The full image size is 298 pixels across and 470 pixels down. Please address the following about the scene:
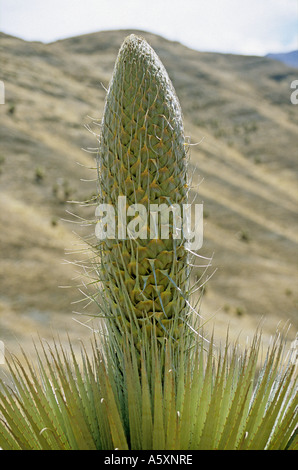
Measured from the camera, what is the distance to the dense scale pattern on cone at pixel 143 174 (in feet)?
6.97

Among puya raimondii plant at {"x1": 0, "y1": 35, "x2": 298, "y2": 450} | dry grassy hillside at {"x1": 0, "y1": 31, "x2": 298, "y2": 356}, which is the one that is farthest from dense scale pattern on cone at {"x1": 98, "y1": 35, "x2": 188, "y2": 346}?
dry grassy hillside at {"x1": 0, "y1": 31, "x2": 298, "y2": 356}

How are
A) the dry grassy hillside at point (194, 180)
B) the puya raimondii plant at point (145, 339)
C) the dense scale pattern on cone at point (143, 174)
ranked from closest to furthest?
the puya raimondii plant at point (145, 339), the dense scale pattern on cone at point (143, 174), the dry grassy hillside at point (194, 180)

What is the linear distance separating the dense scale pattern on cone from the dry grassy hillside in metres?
0.22

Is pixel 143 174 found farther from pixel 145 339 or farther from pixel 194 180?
pixel 194 180

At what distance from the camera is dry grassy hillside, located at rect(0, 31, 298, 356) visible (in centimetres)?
1316

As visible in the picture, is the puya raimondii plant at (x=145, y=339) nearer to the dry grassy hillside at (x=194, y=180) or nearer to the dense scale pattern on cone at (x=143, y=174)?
the dense scale pattern on cone at (x=143, y=174)

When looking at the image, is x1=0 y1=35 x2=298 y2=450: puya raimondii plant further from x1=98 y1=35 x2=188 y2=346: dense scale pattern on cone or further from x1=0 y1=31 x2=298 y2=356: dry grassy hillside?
x1=0 y1=31 x2=298 y2=356: dry grassy hillside

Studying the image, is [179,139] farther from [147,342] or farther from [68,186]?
[68,186]

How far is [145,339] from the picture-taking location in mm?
2180

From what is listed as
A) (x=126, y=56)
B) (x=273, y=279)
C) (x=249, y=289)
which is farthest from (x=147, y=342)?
(x=273, y=279)

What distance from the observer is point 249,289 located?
49.5 feet

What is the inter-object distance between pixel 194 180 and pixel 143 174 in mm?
23952

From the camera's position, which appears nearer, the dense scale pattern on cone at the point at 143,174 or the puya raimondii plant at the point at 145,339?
the puya raimondii plant at the point at 145,339

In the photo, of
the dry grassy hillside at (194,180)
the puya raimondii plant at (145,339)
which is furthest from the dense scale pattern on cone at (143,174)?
the dry grassy hillside at (194,180)
